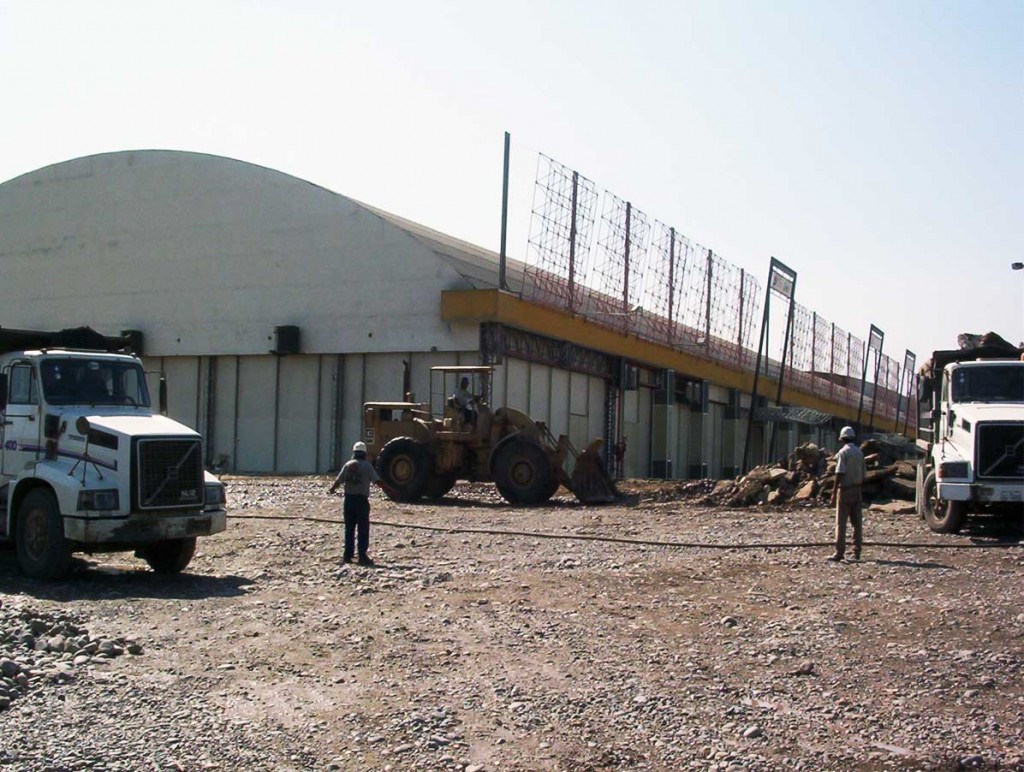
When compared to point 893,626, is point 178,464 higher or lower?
higher

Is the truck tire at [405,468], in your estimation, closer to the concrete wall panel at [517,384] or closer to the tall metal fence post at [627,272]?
the concrete wall panel at [517,384]

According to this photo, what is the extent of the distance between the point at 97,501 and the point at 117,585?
1181mm

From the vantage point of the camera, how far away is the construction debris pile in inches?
912

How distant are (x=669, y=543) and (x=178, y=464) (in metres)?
7.10

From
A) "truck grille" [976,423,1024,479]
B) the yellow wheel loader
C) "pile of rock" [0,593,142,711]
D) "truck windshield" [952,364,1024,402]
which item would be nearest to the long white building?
the yellow wheel loader

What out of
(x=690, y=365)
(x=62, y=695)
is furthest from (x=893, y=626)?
(x=690, y=365)

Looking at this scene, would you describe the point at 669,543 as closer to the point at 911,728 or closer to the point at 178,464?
the point at 178,464

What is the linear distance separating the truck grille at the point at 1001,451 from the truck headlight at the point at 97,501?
39.9 feet

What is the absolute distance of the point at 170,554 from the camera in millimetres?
14422

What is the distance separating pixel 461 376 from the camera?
26.5m

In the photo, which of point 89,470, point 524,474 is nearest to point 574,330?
point 524,474

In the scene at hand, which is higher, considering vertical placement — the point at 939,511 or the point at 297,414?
the point at 297,414

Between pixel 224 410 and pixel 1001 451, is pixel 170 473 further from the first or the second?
pixel 224 410

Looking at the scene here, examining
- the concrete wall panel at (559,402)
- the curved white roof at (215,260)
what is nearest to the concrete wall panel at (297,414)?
the curved white roof at (215,260)
